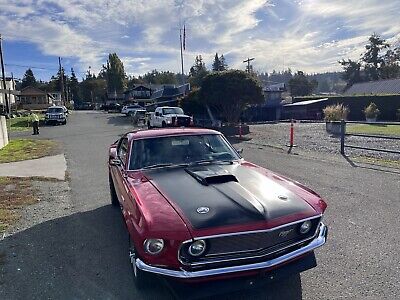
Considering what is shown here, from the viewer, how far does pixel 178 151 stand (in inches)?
171

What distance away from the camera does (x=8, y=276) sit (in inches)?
146

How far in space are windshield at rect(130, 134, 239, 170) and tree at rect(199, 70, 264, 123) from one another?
50.5ft

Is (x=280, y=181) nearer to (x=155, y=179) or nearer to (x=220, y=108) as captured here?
(x=155, y=179)

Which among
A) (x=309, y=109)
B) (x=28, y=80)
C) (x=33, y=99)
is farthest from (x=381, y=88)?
(x=28, y=80)

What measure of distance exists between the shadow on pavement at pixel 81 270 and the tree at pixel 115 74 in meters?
87.0

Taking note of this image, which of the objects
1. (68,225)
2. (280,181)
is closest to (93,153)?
(68,225)

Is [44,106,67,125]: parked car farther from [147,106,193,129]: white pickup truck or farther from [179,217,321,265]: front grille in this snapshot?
[179,217,321,265]: front grille

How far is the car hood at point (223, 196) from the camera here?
2740mm

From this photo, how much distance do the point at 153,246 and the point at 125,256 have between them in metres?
1.59

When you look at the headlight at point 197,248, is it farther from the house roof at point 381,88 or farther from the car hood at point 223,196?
the house roof at point 381,88

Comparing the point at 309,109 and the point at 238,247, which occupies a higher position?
the point at 309,109

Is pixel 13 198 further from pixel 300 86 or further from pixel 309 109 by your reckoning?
pixel 300 86

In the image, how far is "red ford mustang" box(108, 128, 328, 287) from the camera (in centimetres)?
261

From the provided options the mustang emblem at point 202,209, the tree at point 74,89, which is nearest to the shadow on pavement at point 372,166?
the mustang emblem at point 202,209
